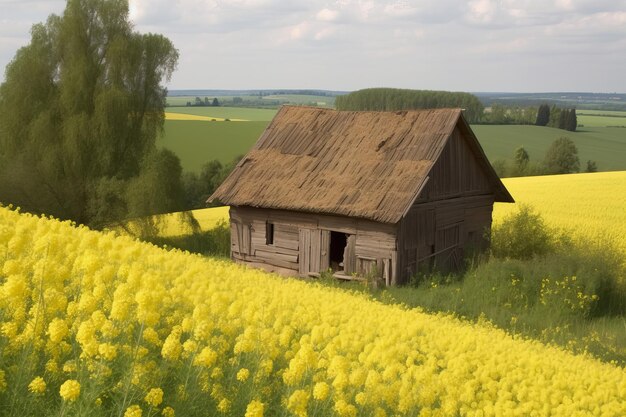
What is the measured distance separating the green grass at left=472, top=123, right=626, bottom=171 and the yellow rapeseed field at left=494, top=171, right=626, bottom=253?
28533mm

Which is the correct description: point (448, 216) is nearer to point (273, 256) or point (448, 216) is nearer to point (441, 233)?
point (441, 233)

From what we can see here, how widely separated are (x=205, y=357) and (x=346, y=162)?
60.4 ft

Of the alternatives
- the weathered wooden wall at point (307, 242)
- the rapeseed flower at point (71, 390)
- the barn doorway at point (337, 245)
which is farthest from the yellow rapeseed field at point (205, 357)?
the barn doorway at point (337, 245)

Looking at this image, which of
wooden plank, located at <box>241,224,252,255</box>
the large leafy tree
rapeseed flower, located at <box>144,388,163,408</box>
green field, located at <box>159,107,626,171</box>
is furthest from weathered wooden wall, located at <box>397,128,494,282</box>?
green field, located at <box>159,107,626,171</box>

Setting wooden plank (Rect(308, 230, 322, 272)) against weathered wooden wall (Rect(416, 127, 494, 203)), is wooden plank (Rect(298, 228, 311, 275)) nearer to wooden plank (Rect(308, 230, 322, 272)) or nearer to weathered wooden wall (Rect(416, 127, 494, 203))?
wooden plank (Rect(308, 230, 322, 272))

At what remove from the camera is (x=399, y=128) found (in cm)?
2430

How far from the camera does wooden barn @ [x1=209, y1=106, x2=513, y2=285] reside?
70.7ft

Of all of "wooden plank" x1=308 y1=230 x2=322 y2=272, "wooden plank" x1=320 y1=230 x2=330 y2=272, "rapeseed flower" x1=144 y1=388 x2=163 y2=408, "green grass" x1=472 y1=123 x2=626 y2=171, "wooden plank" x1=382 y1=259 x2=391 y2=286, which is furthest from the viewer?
"green grass" x1=472 y1=123 x2=626 y2=171

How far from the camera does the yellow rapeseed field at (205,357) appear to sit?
526 cm

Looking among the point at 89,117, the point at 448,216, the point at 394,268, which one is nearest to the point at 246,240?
the point at 394,268

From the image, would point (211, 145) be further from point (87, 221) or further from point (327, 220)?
point (327, 220)

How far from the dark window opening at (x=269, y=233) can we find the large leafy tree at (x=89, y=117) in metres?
7.60

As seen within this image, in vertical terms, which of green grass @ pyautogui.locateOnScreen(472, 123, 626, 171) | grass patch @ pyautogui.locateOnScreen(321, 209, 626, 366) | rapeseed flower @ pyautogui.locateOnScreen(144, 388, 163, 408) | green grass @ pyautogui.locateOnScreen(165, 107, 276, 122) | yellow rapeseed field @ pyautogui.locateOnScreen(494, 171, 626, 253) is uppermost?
green grass @ pyautogui.locateOnScreen(165, 107, 276, 122)

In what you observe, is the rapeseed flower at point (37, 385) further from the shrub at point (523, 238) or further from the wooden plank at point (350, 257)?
the shrub at point (523, 238)
